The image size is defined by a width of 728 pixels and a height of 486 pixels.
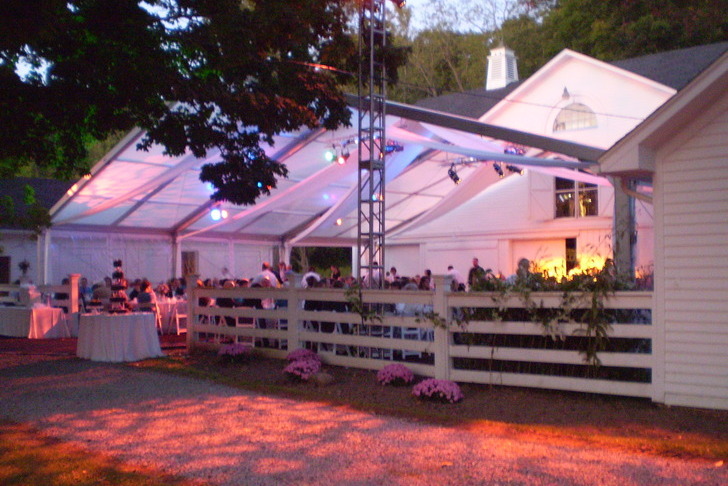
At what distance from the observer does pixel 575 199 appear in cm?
1831

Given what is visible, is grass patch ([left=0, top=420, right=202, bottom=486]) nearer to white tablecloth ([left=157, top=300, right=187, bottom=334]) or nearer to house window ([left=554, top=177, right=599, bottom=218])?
white tablecloth ([left=157, top=300, right=187, bottom=334])

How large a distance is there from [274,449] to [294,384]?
293cm

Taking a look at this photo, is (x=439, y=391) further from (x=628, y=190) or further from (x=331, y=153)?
(x=331, y=153)

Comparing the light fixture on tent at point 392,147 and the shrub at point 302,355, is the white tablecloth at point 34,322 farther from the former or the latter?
the light fixture on tent at point 392,147

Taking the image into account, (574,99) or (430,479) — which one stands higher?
(574,99)

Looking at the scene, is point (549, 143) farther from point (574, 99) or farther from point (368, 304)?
point (574, 99)

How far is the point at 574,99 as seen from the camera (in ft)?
62.7

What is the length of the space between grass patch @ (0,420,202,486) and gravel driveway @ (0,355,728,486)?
0.16 m

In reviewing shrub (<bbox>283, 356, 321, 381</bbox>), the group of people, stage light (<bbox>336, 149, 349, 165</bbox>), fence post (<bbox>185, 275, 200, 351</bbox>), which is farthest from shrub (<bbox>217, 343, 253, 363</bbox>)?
stage light (<bbox>336, 149, 349, 165</bbox>)

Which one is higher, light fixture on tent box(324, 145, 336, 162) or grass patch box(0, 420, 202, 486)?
light fixture on tent box(324, 145, 336, 162)

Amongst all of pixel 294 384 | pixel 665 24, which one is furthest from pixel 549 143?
pixel 665 24

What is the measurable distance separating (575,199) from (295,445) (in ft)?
47.1

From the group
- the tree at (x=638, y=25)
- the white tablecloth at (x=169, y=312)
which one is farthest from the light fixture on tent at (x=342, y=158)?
the tree at (x=638, y=25)

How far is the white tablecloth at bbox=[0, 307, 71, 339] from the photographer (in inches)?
556
